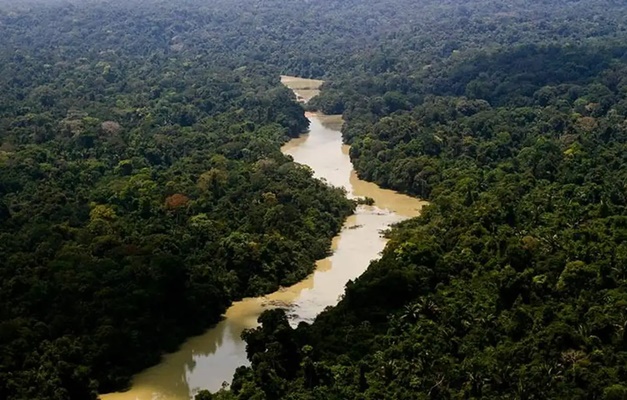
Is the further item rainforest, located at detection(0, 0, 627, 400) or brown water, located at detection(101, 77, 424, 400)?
brown water, located at detection(101, 77, 424, 400)

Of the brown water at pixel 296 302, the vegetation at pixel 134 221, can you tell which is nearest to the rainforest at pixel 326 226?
the vegetation at pixel 134 221

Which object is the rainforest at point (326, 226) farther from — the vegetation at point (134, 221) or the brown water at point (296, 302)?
the brown water at point (296, 302)

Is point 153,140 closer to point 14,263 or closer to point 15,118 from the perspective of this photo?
point 15,118

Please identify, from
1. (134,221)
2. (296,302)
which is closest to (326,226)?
(296,302)

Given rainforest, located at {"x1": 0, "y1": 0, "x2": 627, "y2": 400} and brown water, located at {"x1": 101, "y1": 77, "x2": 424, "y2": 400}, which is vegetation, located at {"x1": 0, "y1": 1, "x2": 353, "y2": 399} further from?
brown water, located at {"x1": 101, "y1": 77, "x2": 424, "y2": 400}

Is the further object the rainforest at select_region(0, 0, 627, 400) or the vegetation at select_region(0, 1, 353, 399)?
the vegetation at select_region(0, 1, 353, 399)

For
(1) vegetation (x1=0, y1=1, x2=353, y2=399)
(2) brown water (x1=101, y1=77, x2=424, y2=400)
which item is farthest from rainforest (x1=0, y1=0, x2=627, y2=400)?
(2) brown water (x1=101, y1=77, x2=424, y2=400)

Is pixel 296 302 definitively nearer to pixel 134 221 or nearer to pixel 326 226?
pixel 326 226
